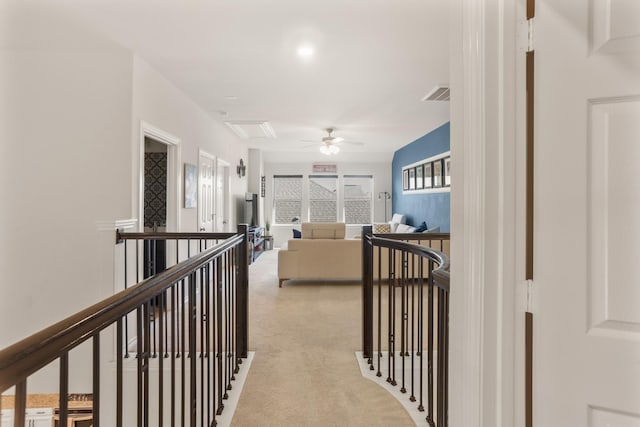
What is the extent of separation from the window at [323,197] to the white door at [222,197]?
11.8 feet

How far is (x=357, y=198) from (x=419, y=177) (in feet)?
9.27

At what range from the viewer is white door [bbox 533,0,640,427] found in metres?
0.82

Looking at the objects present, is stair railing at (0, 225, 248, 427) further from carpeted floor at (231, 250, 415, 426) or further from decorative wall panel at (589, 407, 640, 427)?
decorative wall panel at (589, 407, 640, 427)

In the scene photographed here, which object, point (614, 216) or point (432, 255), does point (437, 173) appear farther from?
point (614, 216)

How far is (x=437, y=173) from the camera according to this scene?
6555 mm

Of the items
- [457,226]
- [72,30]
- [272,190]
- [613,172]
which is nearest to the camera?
[613,172]

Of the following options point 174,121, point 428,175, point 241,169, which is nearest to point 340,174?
point 241,169

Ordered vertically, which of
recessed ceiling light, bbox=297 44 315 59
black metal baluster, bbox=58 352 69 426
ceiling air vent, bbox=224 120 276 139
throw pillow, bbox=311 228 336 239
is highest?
ceiling air vent, bbox=224 120 276 139

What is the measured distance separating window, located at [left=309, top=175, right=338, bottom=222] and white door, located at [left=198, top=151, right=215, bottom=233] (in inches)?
179

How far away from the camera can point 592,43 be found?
2.77ft

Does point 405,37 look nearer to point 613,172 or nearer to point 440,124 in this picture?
point 613,172

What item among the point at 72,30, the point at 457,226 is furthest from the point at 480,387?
the point at 72,30

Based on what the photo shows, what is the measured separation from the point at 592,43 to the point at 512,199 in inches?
15.5

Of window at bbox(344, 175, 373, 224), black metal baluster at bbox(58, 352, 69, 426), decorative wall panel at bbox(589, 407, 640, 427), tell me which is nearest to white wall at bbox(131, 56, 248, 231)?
black metal baluster at bbox(58, 352, 69, 426)
